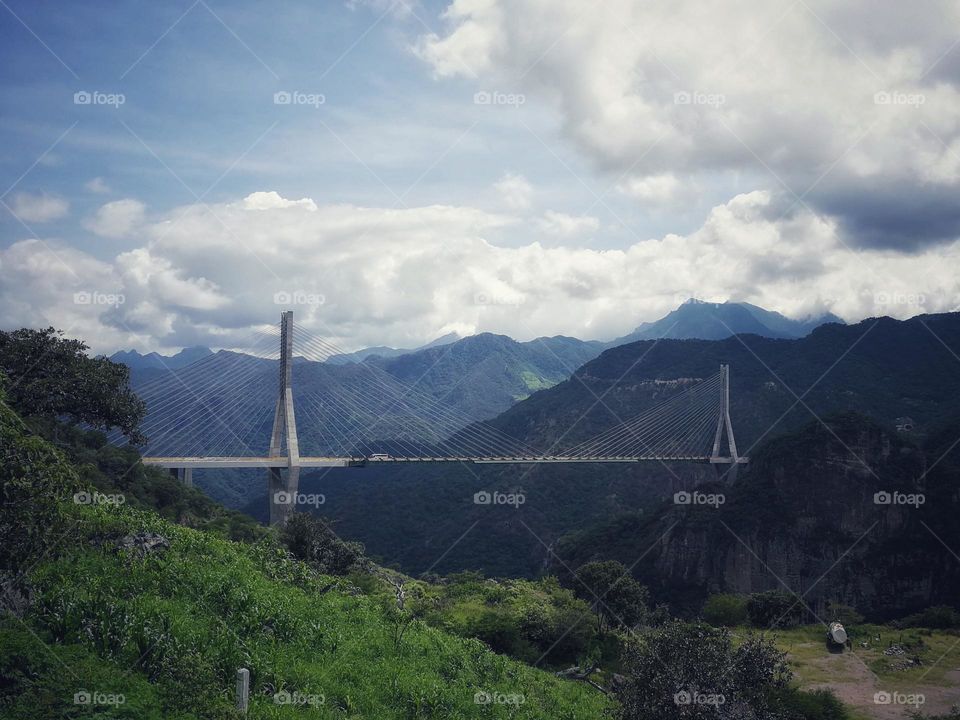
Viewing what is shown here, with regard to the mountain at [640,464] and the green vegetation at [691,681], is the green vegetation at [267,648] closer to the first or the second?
the green vegetation at [691,681]

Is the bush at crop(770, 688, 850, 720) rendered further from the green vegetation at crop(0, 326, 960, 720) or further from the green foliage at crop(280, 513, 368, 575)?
the green foliage at crop(280, 513, 368, 575)

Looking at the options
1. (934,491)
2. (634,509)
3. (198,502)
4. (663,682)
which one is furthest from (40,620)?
(634,509)

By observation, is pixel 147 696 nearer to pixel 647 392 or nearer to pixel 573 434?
pixel 573 434

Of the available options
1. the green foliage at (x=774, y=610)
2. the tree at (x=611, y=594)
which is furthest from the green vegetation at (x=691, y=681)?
the green foliage at (x=774, y=610)

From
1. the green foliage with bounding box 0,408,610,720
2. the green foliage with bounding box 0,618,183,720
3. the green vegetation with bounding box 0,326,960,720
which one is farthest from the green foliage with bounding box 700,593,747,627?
the green foliage with bounding box 0,618,183,720

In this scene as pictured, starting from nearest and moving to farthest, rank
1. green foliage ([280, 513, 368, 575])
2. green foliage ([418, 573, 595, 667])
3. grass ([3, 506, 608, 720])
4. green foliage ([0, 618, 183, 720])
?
green foliage ([0, 618, 183, 720]) → grass ([3, 506, 608, 720]) → green foliage ([418, 573, 595, 667]) → green foliage ([280, 513, 368, 575])

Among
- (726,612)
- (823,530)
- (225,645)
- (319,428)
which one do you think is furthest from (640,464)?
(225,645)
